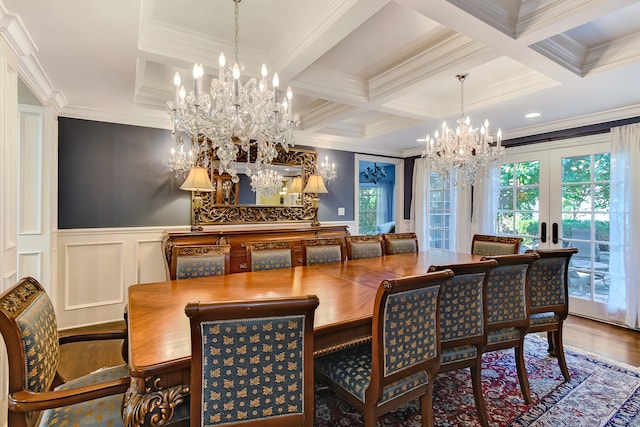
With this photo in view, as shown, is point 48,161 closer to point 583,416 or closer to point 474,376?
point 474,376

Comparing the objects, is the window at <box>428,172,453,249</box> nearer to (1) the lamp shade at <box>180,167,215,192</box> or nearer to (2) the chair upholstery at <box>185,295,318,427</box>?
(1) the lamp shade at <box>180,167,215,192</box>

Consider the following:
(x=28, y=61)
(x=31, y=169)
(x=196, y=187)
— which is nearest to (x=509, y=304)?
(x=196, y=187)

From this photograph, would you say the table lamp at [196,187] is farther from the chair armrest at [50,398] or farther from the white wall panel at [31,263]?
the chair armrest at [50,398]

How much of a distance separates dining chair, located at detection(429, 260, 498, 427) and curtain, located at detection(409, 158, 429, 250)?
12.7 ft

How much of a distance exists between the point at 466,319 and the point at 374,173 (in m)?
5.71

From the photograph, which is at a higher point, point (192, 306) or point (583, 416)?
point (192, 306)

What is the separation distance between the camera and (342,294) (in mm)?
1934

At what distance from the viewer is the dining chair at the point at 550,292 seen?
2.26m

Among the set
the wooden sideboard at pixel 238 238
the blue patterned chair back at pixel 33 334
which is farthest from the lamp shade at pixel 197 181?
the blue patterned chair back at pixel 33 334

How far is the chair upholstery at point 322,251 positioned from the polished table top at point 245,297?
20 centimetres

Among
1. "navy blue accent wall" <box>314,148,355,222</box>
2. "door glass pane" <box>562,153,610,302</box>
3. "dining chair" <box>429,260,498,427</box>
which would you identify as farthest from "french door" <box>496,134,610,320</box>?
"dining chair" <box>429,260,498,427</box>

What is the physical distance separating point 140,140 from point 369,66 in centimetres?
272

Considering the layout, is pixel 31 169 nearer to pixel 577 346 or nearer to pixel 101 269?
pixel 101 269

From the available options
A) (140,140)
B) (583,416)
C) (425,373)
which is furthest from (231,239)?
(583,416)
